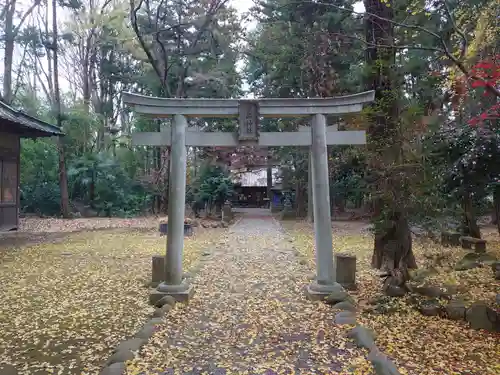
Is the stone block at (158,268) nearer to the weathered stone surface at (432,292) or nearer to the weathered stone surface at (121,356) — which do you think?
the weathered stone surface at (121,356)

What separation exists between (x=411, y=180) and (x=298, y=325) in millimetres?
2614

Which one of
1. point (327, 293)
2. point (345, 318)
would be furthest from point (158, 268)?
point (345, 318)

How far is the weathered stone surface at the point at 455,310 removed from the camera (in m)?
4.57

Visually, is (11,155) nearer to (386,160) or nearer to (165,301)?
(165,301)

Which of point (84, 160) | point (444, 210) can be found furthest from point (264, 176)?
point (444, 210)

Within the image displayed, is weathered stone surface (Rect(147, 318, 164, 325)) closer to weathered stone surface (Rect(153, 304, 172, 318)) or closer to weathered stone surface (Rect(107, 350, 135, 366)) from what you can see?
weathered stone surface (Rect(153, 304, 172, 318))

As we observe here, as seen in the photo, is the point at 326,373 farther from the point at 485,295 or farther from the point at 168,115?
the point at 168,115

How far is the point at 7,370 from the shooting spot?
3600 millimetres

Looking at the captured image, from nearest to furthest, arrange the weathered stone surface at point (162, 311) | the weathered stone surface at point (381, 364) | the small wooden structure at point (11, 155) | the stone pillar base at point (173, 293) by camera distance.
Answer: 1. the weathered stone surface at point (381, 364)
2. the weathered stone surface at point (162, 311)
3. the stone pillar base at point (173, 293)
4. the small wooden structure at point (11, 155)

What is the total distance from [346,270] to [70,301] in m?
4.40

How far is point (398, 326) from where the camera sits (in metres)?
4.48

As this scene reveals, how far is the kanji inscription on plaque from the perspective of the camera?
5.75 m

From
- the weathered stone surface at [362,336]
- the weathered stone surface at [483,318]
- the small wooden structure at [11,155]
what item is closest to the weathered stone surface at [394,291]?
the weathered stone surface at [483,318]

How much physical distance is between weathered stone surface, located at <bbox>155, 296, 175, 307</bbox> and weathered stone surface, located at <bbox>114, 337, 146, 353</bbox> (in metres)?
1.26
